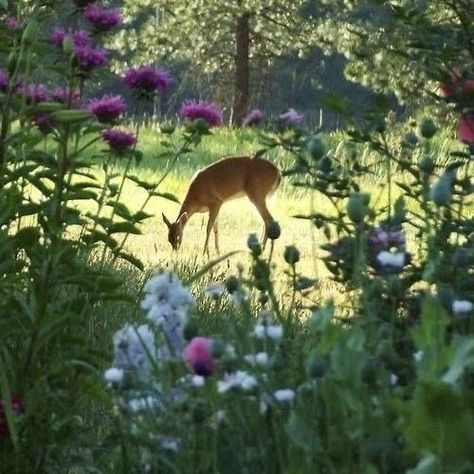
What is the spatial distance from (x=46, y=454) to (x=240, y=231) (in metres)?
7.10

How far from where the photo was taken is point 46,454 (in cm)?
273

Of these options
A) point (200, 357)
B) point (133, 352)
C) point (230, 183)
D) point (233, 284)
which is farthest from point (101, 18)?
point (230, 183)

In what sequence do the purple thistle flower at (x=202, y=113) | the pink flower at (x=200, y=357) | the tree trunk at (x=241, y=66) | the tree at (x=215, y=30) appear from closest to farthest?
the pink flower at (x=200, y=357) → the purple thistle flower at (x=202, y=113) → the tree at (x=215, y=30) → the tree trunk at (x=241, y=66)

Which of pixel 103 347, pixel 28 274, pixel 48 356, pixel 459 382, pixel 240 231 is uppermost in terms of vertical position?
pixel 240 231

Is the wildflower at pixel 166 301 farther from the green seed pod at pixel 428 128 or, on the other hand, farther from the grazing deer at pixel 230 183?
the grazing deer at pixel 230 183

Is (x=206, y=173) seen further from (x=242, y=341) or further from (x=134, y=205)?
(x=242, y=341)

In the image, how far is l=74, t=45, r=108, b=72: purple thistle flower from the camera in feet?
10.8

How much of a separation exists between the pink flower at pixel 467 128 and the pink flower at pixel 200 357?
153 centimetres

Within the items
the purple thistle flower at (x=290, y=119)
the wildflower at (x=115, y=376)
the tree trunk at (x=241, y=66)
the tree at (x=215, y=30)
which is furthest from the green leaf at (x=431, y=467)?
the tree trunk at (x=241, y=66)

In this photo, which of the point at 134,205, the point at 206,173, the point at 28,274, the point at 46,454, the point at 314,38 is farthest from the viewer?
the point at 314,38

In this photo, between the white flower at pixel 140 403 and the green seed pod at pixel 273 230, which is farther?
the green seed pod at pixel 273 230

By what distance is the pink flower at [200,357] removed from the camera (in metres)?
1.79

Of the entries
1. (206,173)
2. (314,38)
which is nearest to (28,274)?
(206,173)

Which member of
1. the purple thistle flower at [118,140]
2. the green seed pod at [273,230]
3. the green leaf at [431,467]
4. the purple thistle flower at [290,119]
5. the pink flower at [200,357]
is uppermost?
the purple thistle flower at [118,140]
